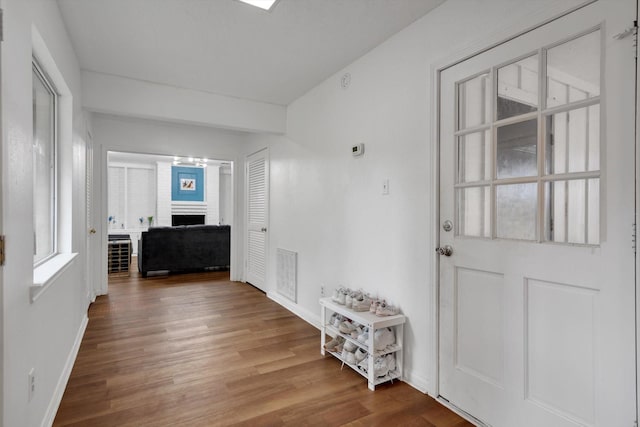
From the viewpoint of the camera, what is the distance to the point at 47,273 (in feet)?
5.97

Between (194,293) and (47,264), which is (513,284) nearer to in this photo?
(47,264)

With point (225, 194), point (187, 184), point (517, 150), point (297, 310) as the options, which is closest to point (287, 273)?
point (297, 310)

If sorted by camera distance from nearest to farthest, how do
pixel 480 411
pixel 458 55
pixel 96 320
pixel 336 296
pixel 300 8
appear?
pixel 480 411
pixel 458 55
pixel 300 8
pixel 336 296
pixel 96 320

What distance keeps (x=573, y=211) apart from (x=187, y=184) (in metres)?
8.98

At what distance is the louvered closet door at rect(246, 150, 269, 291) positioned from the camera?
4.73m

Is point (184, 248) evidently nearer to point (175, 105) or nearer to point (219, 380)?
point (175, 105)

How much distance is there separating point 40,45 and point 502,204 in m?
2.50

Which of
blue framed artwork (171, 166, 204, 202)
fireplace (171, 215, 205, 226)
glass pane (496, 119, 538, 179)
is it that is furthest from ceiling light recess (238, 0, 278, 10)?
fireplace (171, 215, 205, 226)

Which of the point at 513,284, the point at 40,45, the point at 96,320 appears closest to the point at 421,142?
the point at 513,284

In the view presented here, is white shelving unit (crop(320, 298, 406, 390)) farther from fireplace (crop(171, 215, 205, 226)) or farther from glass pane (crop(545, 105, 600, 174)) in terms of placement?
fireplace (crop(171, 215, 205, 226))

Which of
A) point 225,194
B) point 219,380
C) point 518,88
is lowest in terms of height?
point 219,380

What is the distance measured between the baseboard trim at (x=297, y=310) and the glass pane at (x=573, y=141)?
2497 mm

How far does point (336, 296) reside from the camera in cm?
272

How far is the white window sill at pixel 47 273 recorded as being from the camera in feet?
5.10
